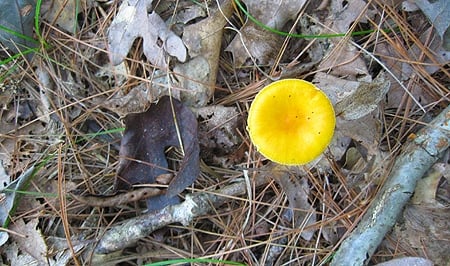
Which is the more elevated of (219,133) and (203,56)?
(203,56)

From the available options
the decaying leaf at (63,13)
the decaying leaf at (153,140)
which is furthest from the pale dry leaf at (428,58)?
the decaying leaf at (63,13)

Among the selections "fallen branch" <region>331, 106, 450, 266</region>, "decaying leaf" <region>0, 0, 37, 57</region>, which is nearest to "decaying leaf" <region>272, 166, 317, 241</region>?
"fallen branch" <region>331, 106, 450, 266</region>

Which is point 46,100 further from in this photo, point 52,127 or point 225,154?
point 225,154

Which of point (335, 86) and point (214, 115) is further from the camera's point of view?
point (214, 115)

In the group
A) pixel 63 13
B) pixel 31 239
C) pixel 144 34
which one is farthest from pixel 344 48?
pixel 31 239

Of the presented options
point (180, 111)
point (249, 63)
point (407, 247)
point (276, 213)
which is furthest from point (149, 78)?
point (407, 247)

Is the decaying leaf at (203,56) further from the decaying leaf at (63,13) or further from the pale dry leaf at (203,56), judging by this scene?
the decaying leaf at (63,13)

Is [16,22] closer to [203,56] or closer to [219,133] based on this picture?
[203,56]
